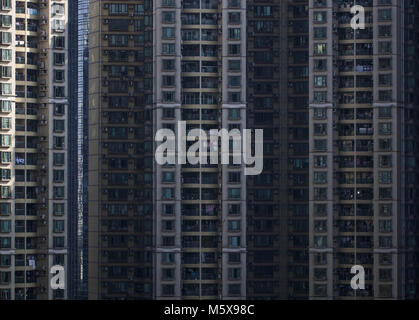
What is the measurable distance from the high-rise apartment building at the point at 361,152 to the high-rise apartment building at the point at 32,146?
69.8ft

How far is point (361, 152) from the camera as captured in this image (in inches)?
3172

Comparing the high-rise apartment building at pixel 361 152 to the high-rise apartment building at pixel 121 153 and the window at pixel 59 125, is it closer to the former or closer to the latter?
the high-rise apartment building at pixel 121 153

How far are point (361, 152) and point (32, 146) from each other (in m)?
→ 27.6

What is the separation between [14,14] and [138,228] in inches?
888

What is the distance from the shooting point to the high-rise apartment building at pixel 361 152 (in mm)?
A: 79375

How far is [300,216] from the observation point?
85.4m

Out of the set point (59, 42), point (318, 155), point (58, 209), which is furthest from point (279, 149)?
point (59, 42)

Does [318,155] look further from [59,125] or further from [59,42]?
[59,42]

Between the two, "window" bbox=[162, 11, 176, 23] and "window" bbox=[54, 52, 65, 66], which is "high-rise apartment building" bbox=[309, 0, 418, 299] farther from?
"window" bbox=[54, 52, 65, 66]

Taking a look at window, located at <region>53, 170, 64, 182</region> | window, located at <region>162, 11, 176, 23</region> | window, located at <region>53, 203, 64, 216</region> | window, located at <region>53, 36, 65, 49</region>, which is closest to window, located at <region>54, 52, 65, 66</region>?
window, located at <region>53, 36, 65, 49</region>

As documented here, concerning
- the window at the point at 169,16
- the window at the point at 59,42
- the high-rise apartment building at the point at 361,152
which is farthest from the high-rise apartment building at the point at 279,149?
the window at the point at 59,42
